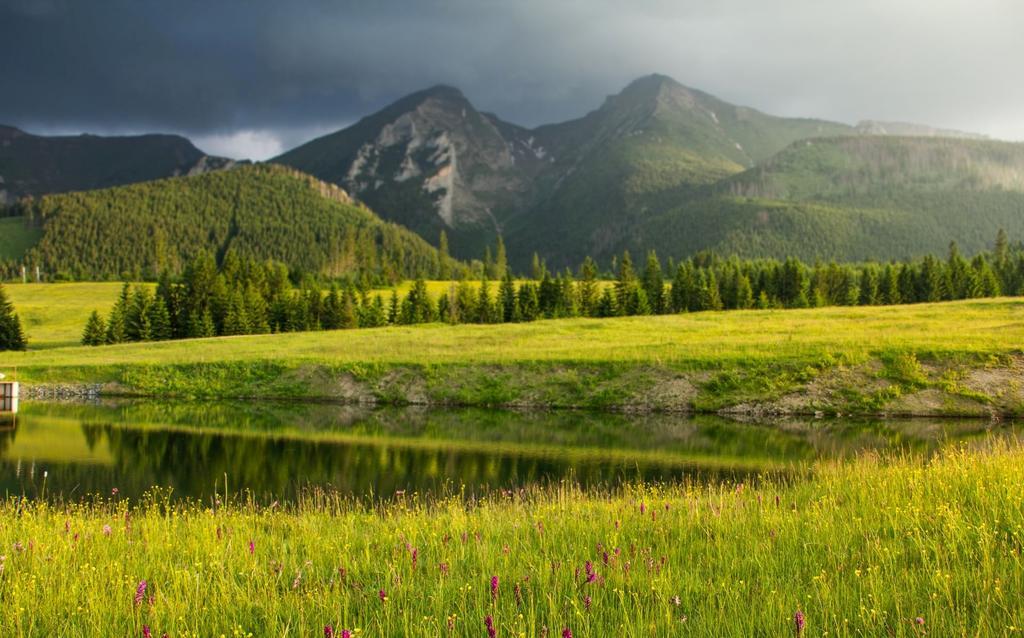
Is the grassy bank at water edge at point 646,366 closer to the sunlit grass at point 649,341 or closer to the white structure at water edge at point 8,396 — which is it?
the sunlit grass at point 649,341

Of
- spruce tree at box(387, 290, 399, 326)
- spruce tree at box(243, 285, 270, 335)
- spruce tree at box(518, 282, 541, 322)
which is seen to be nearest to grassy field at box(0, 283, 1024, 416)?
spruce tree at box(243, 285, 270, 335)

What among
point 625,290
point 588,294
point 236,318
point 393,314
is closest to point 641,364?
point 625,290

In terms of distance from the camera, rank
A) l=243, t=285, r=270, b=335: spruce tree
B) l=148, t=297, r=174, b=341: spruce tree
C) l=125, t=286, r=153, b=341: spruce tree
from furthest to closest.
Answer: l=243, t=285, r=270, b=335: spruce tree → l=148, t=297, r=174, b=341: spruce tree → l=125, t=286, r=153, b=341: spruce tree

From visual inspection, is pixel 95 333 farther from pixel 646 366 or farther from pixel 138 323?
pixel 646 366

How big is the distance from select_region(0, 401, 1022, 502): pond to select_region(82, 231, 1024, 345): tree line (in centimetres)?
6229

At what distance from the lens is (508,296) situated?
433ft

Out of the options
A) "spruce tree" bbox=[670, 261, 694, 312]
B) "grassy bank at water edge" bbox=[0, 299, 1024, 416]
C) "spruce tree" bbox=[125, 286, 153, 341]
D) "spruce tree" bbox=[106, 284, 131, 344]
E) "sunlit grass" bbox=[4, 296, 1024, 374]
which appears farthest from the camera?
"spruce tree" bbox=[670, 261, 694, 312]

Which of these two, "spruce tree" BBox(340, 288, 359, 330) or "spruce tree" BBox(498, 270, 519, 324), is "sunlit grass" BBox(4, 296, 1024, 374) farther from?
"spruce tree" BBox(498, 270, 519, 324)

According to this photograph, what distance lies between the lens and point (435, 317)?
13225 centimetres

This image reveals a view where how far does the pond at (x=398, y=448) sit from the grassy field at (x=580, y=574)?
31.1ft

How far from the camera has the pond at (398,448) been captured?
25938mm

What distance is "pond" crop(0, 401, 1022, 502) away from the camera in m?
25.9

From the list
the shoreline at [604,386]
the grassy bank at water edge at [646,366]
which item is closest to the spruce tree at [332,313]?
the grassy bank at water edge at [646,366]

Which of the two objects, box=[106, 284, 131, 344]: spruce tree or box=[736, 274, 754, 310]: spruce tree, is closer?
box=[106, 284, 131, 344]: spruce tree
